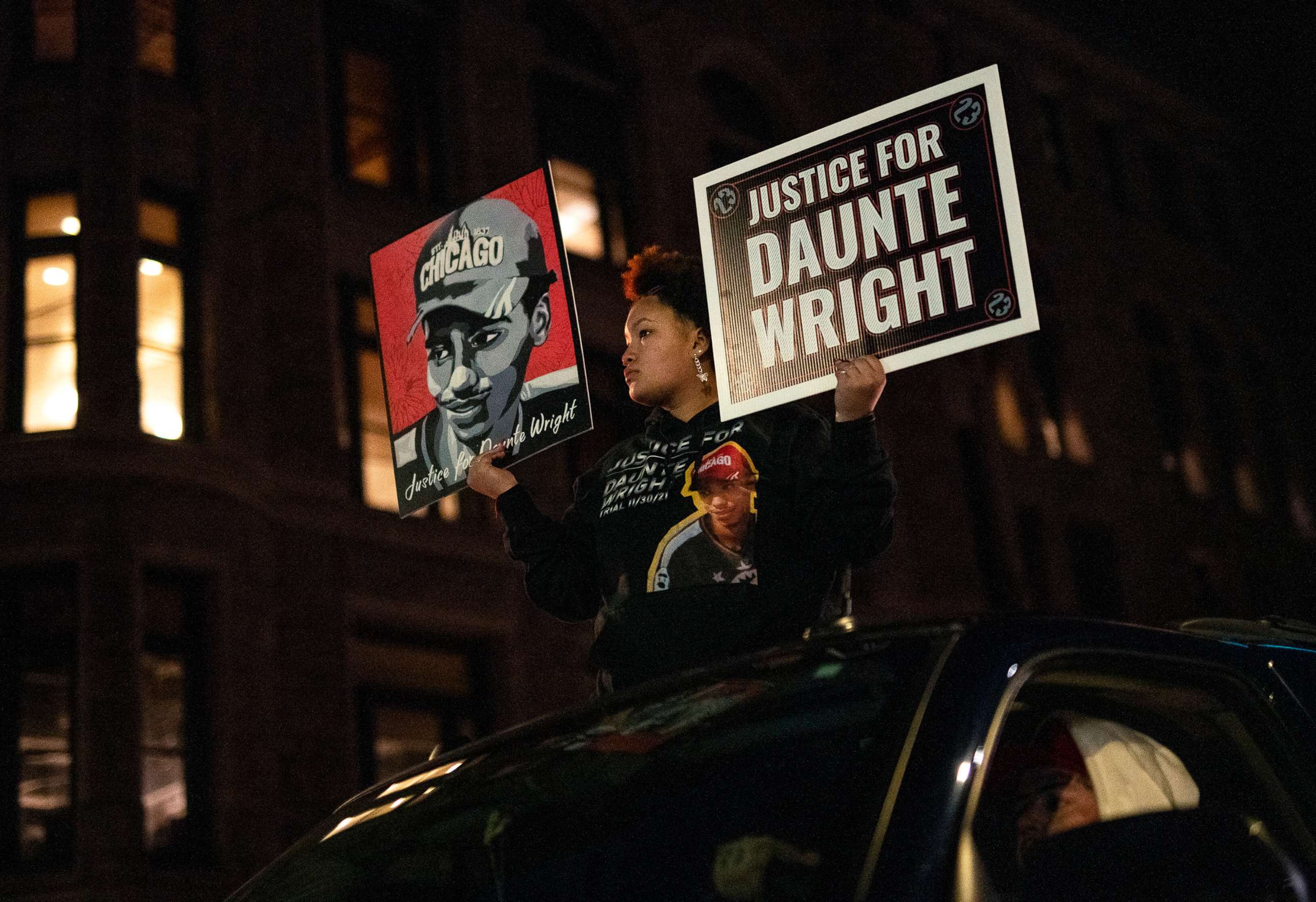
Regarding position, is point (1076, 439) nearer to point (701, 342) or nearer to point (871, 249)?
point (701, 342)

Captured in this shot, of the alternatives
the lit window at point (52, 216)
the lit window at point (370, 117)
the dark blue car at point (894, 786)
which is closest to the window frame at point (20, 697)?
the lit window at point (52, 216)

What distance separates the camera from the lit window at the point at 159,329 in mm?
12938

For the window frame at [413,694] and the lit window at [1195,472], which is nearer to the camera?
the window frame at [413,694]

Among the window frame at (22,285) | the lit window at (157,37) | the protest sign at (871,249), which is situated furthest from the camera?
the lit window at (157,37)

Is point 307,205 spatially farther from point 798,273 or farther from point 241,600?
point 798,273

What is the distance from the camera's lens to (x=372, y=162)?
16500mm

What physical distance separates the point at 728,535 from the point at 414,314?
58.3 inches

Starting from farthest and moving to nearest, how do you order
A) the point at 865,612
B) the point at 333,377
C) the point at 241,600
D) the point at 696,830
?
the point at 865,612 → the point at 333,377 → the point at 241,600 → the point at 696,830

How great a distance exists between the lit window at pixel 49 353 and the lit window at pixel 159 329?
549 mm

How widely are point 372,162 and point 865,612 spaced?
875 cm

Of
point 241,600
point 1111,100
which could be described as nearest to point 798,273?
point 241,600

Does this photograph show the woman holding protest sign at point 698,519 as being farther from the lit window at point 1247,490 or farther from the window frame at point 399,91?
the lit window at point 1247,490

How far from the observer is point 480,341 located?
4.42 metres

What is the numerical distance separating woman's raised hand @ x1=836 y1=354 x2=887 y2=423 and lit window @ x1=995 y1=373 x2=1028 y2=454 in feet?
68.3
